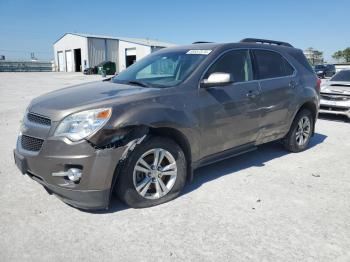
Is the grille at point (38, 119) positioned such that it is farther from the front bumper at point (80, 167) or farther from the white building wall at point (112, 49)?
the white building wall at point (112, 49)

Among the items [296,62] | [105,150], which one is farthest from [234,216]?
[296,62]

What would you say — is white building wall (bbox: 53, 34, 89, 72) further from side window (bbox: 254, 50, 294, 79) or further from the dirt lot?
the dirt lot

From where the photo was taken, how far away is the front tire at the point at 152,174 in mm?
3387

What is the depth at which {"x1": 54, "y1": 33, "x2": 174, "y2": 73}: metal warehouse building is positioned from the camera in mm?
48375

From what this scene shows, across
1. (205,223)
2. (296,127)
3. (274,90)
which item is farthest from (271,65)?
(205,223)

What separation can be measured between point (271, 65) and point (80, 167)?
341 centimetres

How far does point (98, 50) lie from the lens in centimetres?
4922

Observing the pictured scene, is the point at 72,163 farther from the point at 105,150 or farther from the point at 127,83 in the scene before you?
the point at 127,83

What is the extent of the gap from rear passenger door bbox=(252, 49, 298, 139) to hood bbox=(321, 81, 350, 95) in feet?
13.4

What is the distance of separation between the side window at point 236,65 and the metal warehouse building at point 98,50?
4287cm

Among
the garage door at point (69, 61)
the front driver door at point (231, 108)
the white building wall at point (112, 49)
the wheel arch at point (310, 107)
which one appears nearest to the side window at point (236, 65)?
the front driver door at point (231, 108)

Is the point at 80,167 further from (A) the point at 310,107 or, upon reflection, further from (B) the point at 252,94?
(A) the point at 310,107

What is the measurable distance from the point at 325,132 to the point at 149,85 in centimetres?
531

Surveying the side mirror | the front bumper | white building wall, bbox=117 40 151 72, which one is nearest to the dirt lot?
the front bumper
